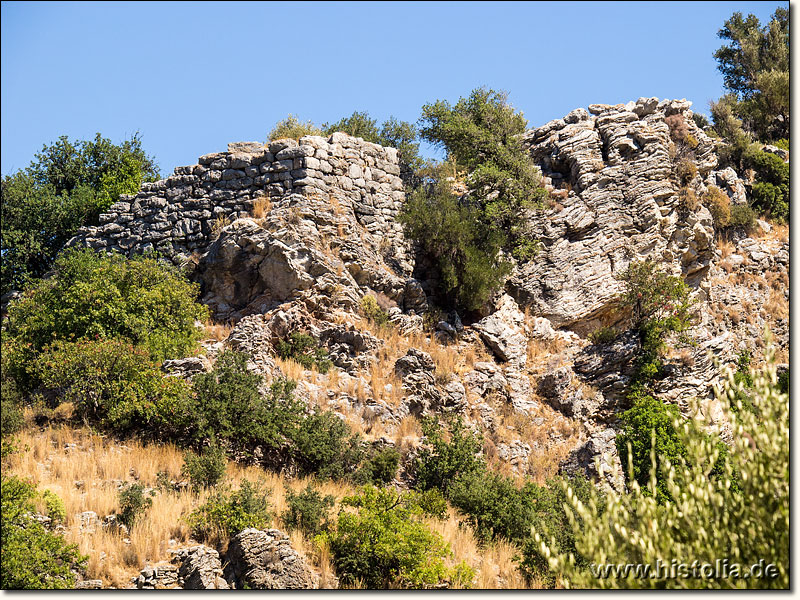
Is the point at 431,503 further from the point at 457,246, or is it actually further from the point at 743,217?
the point at 743,217

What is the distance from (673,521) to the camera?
10078mm

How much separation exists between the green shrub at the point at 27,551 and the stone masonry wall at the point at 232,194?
37.8 ft

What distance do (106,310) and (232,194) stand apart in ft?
20.0

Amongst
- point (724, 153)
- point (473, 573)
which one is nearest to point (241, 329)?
point (473, 573)

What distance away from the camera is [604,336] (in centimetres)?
2412

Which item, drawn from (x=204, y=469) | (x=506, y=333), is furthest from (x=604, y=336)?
(x=204, y=469)

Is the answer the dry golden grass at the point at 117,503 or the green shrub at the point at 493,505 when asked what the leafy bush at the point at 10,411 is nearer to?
the dry golden grass at the point at 117,503

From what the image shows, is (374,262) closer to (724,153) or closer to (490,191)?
(490,191)

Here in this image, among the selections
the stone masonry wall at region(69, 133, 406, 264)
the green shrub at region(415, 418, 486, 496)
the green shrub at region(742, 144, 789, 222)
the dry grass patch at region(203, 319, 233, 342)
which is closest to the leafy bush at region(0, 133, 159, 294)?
the stone masonry wall at region(69, 133, 406, 264)

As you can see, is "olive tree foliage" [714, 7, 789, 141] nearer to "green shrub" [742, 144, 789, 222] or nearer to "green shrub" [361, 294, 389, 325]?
"green shrub" [742, 144, 789, 222]

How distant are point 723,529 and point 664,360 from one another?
45.3 ft

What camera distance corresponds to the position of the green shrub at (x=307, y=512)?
53.7 ft

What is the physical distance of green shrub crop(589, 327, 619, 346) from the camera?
2409 cm

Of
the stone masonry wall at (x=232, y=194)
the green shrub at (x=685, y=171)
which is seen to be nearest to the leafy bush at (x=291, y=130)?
the stone masonry wall at (x=232, y=194)
